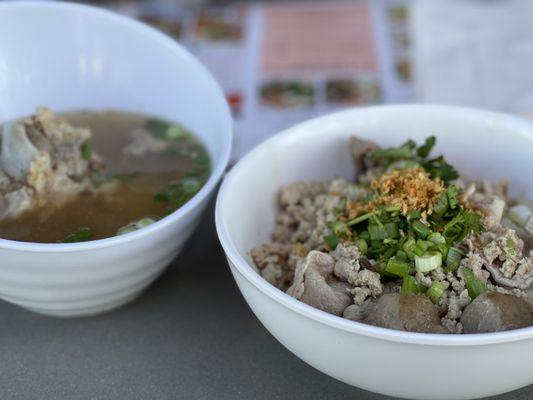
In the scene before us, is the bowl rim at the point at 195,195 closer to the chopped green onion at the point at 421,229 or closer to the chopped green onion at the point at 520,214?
the chopped green onion at the point at 421,229

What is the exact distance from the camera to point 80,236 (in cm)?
108

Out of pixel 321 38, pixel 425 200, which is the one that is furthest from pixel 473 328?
Answer: pixel 321 38

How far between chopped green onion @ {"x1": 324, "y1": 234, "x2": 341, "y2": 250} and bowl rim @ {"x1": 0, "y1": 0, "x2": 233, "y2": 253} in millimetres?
212

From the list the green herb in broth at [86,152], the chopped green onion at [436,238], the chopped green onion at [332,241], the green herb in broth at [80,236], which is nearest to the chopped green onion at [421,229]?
the chopped green onion at [436,238]

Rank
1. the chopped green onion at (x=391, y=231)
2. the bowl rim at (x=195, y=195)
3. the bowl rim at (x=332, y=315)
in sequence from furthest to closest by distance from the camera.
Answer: the chopped green onion at (x=391, y=231)
the bowl rim at (x=195, y=195)
the bowl rim at (x=332, y=315)

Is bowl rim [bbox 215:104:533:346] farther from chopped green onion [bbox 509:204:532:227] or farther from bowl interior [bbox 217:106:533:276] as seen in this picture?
chopped green onion [bbox 509:204:532:227]

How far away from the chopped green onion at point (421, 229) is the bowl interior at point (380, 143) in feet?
1.00

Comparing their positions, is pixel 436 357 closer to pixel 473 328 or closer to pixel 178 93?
pixel 473 328

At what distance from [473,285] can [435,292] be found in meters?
0.06

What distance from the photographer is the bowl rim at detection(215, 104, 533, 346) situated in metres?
0.79

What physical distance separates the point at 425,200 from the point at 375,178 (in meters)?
0.19

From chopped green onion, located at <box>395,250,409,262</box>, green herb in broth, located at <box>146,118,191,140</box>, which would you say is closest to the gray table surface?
chopped green onion, located at <box>395,250,409,262</box>

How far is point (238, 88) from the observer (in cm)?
215

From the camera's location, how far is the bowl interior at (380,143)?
3.99 ft
